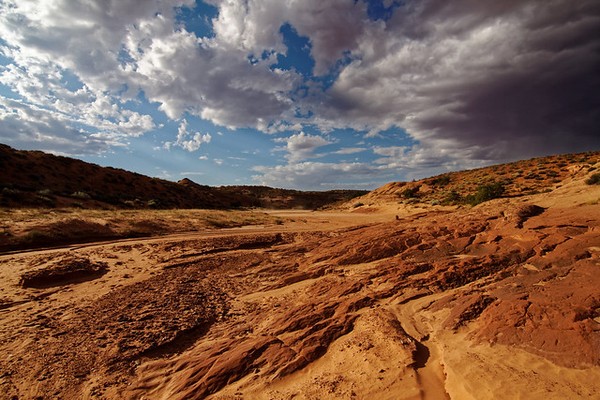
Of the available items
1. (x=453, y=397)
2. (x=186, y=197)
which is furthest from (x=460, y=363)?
(x=186, y=197)

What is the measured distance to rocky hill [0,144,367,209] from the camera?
3169cm

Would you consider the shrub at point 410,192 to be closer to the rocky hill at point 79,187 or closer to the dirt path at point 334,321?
the rocky hill at point 79,187

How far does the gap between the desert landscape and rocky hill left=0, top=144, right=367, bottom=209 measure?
21.2m

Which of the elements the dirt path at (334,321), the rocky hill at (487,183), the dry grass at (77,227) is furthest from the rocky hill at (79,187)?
the rocky hill at (487,183)

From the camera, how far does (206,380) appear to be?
564cm

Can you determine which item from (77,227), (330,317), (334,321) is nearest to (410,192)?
(77,227)

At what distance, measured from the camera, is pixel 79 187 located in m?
45.1

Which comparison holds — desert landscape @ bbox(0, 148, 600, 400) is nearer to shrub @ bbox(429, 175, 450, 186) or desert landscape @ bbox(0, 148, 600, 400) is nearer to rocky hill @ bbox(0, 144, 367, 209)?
rocky hill @ bbox(0, 144, 367, 209)

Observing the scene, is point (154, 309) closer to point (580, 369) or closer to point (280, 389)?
point (280, 389)

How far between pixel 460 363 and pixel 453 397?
2.44ft

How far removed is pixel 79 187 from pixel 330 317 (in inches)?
1938

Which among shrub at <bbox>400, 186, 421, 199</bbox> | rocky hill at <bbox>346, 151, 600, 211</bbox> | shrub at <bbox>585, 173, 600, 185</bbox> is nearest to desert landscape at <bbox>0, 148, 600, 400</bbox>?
shrub at <bbox>585, 173, 600, 185</bbox>

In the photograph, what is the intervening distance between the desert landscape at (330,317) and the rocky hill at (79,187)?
21199mm

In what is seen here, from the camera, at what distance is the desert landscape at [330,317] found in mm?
5348
